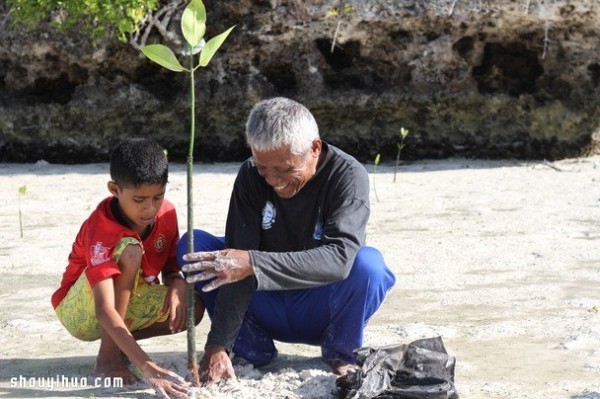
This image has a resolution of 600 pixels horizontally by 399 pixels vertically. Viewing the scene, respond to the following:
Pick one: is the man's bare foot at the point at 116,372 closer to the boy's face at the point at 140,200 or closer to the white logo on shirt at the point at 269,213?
the boy's face at the point at 140,200

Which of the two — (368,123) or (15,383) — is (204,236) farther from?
(368,123)

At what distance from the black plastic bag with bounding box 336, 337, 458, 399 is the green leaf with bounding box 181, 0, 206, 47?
47.0 inches

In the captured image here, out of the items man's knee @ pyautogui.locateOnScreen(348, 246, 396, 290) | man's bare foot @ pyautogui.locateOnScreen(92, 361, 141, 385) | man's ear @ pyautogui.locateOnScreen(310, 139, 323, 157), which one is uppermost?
man's ear @ pyautogui.locateOnScreen(310, 139, 323, 157)

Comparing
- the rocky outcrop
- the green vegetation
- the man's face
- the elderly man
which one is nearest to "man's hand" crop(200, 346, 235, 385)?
the elderly man

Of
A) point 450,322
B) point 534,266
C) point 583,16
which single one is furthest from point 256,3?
point 450,322

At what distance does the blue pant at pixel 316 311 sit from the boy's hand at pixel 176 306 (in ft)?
0.23

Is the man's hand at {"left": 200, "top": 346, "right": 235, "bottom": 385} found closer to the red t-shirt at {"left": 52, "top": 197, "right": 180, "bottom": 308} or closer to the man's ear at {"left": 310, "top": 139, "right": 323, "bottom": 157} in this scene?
the red t-shirt at {"left": 52, "top": 197, "right": 180, "bottom": 308}

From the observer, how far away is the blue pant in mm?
3920

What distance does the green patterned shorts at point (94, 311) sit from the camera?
403 cm

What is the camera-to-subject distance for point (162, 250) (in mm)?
4230

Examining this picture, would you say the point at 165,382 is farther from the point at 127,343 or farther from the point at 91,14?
the point at 91,14

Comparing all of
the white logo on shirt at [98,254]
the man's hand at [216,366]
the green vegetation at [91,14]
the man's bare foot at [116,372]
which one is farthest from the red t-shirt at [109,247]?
the green vegetation at [91,14]

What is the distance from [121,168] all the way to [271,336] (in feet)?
2.82

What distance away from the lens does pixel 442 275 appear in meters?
5.57
